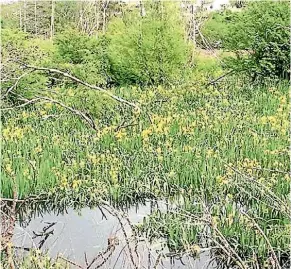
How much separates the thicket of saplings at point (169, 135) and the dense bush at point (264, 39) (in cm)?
2

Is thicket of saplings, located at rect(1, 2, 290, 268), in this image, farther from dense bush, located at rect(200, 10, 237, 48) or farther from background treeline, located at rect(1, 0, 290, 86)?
dense bush, located at rect(200, 10, 237, 48)

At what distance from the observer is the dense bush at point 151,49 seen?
9.73m

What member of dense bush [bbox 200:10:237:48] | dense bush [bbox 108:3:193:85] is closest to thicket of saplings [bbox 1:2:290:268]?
dense bush [bbox 108:3:193:85]

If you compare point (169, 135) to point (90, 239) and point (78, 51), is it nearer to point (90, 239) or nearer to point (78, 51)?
point (90, 239)

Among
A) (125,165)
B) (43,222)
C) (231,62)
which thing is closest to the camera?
(43,222)

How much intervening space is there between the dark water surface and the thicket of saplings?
111mm

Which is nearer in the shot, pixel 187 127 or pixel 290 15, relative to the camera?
pixel 187 127

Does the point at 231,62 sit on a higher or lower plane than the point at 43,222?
higher

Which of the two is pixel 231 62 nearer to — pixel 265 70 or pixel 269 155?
pixel 265 70

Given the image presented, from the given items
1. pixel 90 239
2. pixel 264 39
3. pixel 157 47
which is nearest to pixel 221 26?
pixel 157 47

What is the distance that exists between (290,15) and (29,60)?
12.0 feet

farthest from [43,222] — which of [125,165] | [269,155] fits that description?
[269,155]

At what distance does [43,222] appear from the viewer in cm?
432

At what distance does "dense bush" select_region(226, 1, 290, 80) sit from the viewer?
29.1 ft
